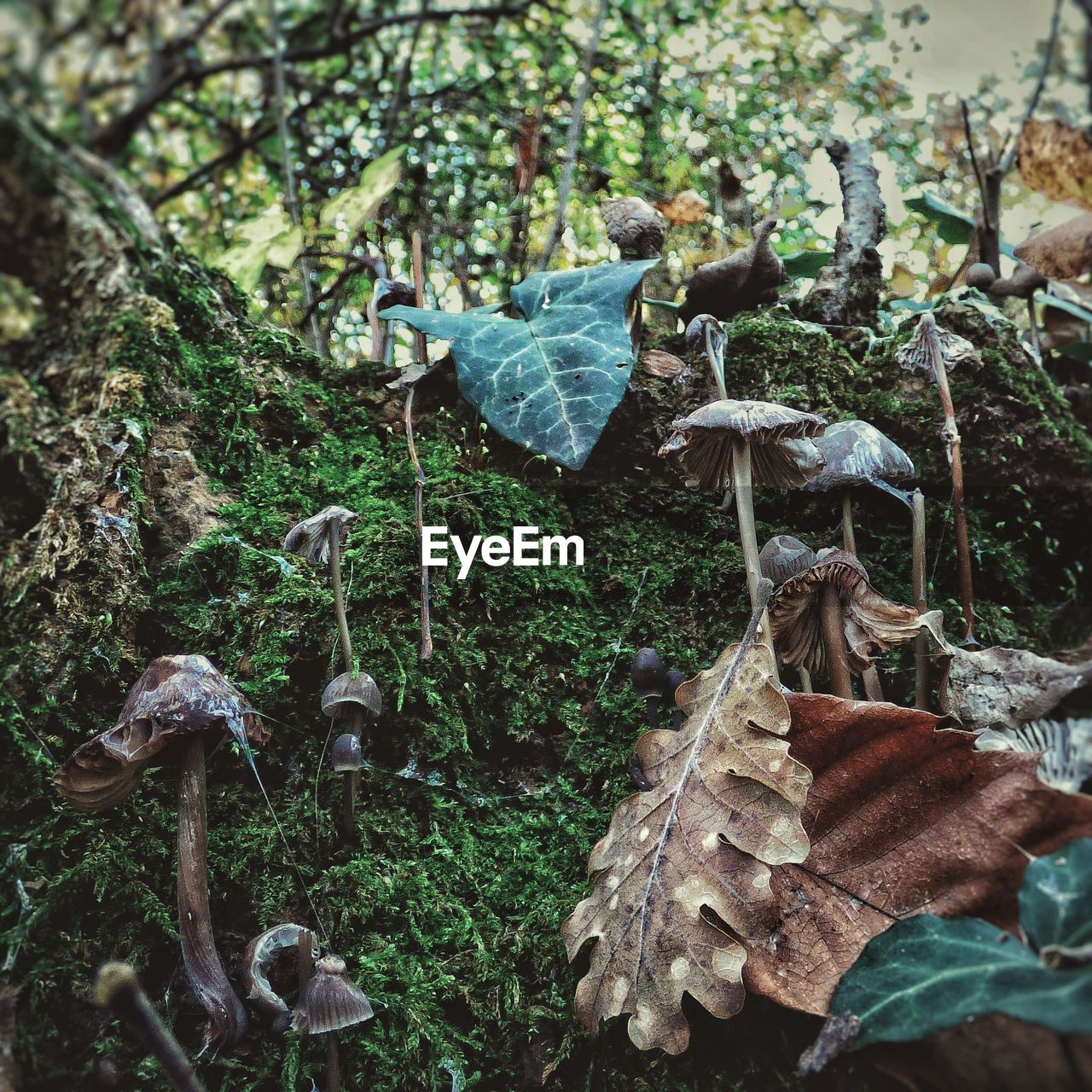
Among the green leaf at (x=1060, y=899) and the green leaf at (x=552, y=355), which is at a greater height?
the green leaf at (x=552, y=355)

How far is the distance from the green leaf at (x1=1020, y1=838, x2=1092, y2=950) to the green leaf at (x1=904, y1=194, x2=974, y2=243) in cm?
232

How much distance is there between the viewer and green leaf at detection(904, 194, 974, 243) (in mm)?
2443

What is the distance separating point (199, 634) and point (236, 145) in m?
4.07

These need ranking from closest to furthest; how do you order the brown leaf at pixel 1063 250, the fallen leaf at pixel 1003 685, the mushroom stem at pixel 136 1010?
the mushroom stem at pixel 136 1010 → the fallen leaf at pixel 1003 685 → the brown leaf at pixel 1063 250

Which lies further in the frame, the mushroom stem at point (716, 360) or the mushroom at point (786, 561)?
the mushroom stem at point (716, 360)

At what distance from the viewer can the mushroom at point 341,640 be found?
129cm

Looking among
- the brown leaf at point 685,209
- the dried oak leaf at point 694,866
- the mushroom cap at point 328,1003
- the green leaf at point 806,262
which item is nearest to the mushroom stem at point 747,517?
the dried oak leaf at point 694,866

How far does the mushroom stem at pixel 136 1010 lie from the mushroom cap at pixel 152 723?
33 cm

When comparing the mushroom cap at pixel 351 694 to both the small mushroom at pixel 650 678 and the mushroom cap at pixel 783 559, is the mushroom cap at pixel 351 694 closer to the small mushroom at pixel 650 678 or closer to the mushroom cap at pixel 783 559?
the small mushroom at pixel 650 678

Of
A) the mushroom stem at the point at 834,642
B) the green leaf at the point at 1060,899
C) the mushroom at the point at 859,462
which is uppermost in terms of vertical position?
the mushroom at the point at 859,462

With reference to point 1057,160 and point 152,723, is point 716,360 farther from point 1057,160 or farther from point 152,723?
point 152,723

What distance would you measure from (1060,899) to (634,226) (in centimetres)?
180

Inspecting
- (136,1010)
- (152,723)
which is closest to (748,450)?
(152,723)

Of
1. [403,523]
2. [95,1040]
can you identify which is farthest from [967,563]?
[95,1040]
